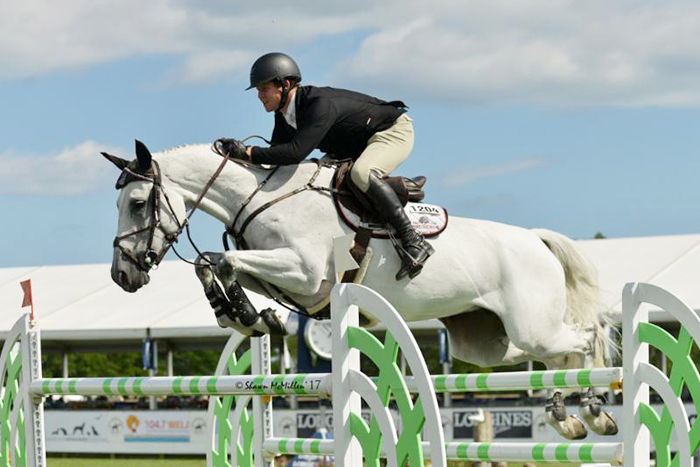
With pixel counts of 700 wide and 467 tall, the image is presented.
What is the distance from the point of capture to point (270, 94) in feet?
18.0

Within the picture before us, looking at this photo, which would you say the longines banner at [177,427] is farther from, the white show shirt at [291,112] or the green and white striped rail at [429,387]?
the green and white striped rail at [429,387]

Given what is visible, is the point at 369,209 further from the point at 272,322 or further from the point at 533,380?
the point at 533,380

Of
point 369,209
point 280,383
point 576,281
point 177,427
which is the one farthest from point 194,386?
point 177,427

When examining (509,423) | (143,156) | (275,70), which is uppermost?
(275,70)

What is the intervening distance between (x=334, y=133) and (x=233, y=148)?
1.65 feet

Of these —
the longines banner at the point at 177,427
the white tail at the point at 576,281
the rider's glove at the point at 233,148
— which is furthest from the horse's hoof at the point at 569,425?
the longines banner at the point at 177,427

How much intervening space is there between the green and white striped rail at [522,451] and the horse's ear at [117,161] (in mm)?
1539

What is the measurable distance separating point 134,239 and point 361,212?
1.08 metres

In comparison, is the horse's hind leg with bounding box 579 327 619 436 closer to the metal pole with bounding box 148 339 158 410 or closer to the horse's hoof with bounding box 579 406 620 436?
the horse's hoof with bounding box 579 406 620 436

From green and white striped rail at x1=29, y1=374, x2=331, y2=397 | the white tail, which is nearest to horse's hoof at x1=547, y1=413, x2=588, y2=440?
the white tail

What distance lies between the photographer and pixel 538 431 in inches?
581

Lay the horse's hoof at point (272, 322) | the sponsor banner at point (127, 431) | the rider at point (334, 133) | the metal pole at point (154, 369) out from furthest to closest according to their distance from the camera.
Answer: the metal pole at point (154, 369) → the sponsor banner at point (127, 431) → the rider at point (334, 133) → the horse's hoof at point (272, 322)

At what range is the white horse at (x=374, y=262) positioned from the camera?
5355 mm

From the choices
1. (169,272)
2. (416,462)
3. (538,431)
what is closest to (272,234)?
(416,462)
